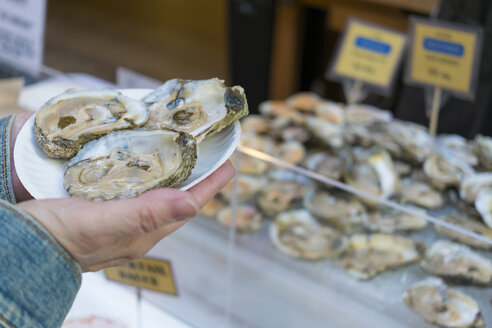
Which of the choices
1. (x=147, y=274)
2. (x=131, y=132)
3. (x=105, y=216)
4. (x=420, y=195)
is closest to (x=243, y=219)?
(x=147, y=274)

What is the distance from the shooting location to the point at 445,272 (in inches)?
30.9

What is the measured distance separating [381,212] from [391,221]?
2cm

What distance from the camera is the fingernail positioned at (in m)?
0.41

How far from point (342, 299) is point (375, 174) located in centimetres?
26

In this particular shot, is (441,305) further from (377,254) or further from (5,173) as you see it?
(5,173)

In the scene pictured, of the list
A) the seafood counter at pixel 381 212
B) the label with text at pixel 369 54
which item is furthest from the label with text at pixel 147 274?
the label with text at pixel 369 54

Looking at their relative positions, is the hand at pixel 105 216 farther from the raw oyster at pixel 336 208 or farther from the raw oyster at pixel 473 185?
the raw oyster at pixel 473 185

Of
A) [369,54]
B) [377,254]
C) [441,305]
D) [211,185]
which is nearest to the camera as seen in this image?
[211,185]

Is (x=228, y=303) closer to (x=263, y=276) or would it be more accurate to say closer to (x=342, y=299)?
(x=263, y=276)

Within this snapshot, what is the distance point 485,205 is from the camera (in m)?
0.86

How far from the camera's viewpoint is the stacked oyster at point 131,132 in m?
0.52

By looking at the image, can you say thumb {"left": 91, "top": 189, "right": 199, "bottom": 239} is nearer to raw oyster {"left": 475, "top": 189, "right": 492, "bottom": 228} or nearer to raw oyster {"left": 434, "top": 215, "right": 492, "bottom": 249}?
raw oyster {"left": 434, "top": 215, "right": 492, "bottom": 249}

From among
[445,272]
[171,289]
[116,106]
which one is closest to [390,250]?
[445,272]

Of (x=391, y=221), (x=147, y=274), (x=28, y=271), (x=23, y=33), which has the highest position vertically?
(x=23, y=33)
